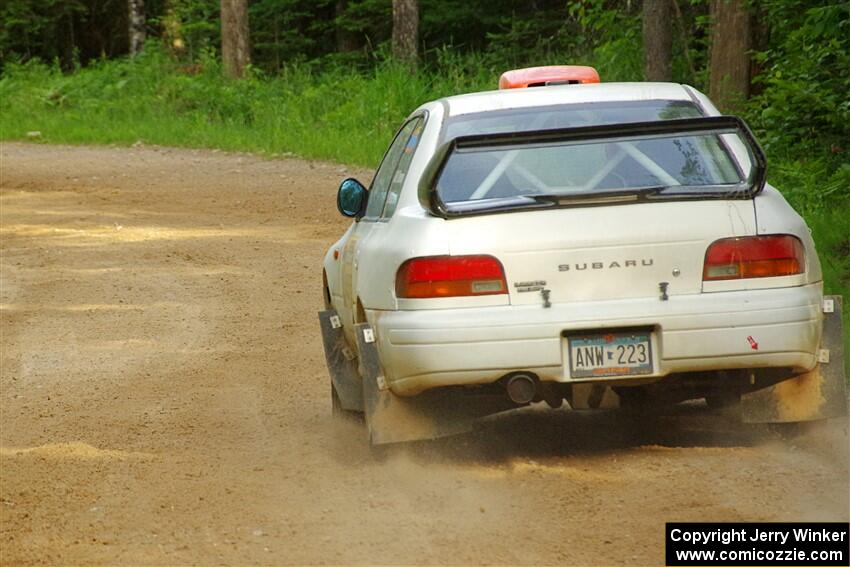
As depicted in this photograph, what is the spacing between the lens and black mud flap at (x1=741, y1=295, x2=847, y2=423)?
6.30 m

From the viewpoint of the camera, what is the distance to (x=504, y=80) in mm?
9164

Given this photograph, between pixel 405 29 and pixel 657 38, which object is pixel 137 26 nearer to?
pixel 405 29

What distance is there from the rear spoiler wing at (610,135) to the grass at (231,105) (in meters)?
15.2

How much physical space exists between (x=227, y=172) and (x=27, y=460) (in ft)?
47.5

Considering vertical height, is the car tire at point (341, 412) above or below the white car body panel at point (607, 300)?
below

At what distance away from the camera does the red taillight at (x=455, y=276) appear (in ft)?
19.5

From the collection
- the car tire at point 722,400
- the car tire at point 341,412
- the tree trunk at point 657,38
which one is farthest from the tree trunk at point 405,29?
the car tire at point 722,400

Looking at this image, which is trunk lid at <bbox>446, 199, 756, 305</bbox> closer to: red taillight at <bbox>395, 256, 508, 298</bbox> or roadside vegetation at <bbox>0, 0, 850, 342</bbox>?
red taillight at <bbox>395, 256, 508, 298</bbox>

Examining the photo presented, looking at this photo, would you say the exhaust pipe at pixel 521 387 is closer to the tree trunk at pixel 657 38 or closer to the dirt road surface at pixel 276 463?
the dirt road surface at pixel 276 463

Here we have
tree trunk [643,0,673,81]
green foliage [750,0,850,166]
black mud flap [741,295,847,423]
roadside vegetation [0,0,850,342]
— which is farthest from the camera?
tree trunk [643,0,673,81]

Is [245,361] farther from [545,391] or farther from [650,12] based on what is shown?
[650,12]

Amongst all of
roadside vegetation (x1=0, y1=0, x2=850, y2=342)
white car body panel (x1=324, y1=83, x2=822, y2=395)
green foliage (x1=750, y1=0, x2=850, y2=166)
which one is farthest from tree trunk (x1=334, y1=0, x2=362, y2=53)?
white car body panel (x1=324, y1=83, x2=822, y2=395)

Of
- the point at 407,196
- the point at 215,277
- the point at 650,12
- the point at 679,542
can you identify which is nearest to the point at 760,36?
the point at 650,12

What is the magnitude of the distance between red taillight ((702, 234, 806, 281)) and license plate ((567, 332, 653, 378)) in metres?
0.37
